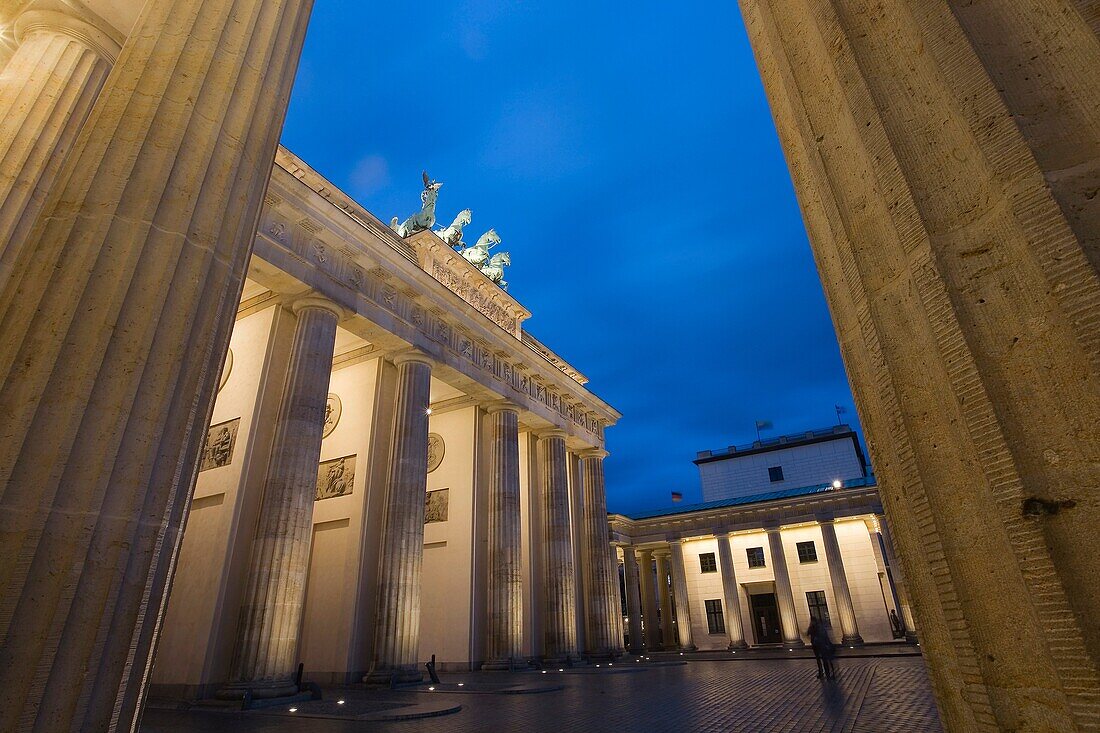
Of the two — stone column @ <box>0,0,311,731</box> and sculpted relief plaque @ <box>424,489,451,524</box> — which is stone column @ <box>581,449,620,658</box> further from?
stone column @ <box>0,0,311,731</box>

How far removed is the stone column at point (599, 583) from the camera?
954 inches

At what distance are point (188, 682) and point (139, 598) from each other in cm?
1090

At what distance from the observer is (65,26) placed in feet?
23.4

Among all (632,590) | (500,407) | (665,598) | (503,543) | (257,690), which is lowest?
(257,690)

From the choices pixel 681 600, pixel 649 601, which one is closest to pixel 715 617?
pixel 681 600

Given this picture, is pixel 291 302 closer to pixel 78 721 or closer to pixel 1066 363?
pixel 78 721

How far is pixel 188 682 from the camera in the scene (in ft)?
36.8

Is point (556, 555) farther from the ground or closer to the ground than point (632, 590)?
farther from the ground

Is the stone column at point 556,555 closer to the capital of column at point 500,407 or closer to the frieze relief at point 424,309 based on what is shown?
the frieze relief at point 424,309

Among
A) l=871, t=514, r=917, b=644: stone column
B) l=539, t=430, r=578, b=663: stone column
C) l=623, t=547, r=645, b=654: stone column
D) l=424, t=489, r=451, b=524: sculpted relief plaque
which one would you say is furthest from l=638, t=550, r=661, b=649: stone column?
l=424, t=489, r=451, b=524: sculpted relief plaque

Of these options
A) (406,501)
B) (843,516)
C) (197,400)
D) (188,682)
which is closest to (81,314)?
(197,400)

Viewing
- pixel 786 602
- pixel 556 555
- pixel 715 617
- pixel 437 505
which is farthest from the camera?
pixel 715 617

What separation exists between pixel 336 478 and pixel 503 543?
6406 millimetres

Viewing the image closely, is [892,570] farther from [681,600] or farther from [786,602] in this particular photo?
[681,600]
